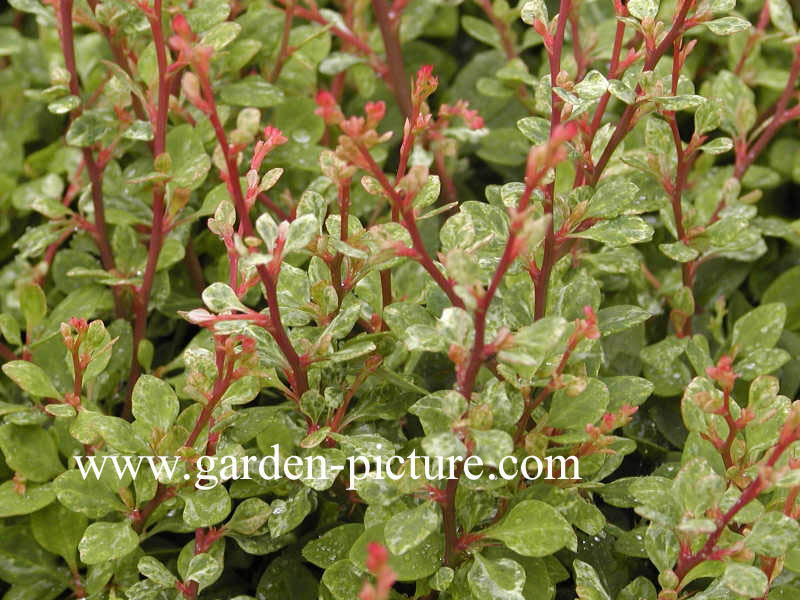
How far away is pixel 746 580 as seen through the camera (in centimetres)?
80

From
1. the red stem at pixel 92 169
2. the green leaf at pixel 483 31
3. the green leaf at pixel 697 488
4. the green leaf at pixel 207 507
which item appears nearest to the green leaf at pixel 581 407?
the green leaf at pixel 697 488

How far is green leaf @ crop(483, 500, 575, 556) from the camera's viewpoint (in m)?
0.88

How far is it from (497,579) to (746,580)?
0.70 feet

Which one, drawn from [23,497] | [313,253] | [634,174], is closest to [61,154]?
[23,497]

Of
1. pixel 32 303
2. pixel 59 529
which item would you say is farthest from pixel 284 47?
pixel 59 529

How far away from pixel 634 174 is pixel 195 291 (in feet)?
2.04

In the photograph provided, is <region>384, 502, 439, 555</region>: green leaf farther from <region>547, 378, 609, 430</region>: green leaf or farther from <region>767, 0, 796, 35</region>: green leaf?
<region>767, 0, 796, 35</region>: green leaf

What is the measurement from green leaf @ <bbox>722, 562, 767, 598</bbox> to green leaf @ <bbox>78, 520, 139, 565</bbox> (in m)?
0.55

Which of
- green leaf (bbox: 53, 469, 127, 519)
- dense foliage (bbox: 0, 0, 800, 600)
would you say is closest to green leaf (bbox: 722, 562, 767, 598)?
dense foliage (bbox: 0, 0, 800, 600)

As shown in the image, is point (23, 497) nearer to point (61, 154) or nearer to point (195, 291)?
point (195, 291)

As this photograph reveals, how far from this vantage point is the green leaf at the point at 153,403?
3.31ft

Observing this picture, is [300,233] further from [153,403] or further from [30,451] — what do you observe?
[30,451]

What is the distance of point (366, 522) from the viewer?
0.94 metres

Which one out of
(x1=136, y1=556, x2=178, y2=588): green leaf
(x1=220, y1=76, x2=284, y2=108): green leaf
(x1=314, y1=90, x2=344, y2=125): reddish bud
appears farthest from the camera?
(x1=220, y1=76, x2=284, y2=108): green leaf
